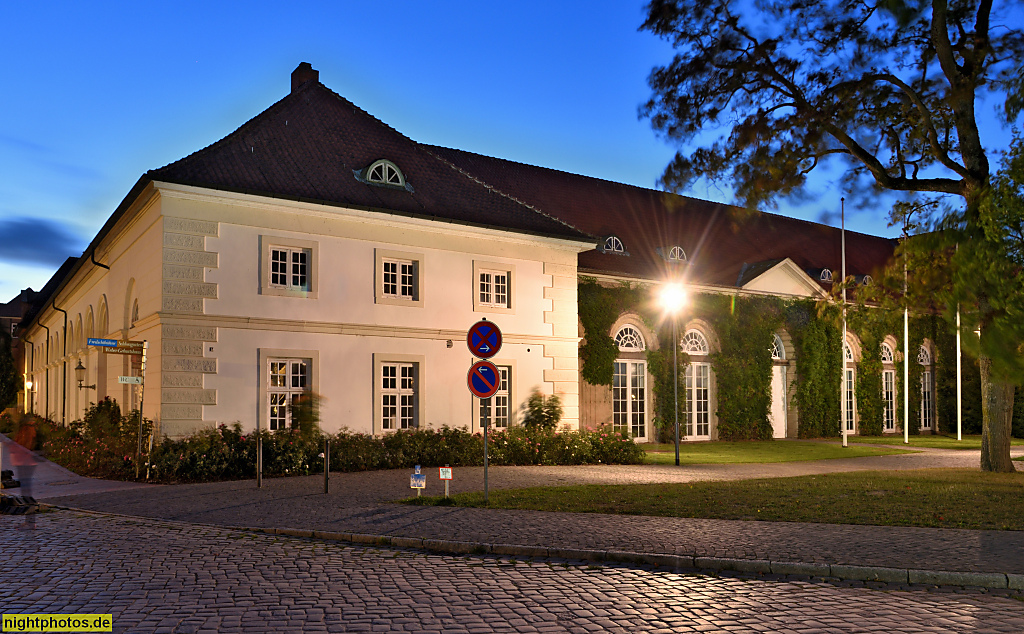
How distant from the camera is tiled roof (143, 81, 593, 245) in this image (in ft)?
61.7

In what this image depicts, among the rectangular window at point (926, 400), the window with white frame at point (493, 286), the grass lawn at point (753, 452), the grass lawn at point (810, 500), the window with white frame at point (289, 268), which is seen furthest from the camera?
the rectangular window at point (926, 400)

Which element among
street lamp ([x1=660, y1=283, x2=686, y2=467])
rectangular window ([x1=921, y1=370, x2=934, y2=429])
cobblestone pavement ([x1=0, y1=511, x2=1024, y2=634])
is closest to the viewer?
cobblestone pavement ([x1=0, y1=511, x2=1024, y2=634])

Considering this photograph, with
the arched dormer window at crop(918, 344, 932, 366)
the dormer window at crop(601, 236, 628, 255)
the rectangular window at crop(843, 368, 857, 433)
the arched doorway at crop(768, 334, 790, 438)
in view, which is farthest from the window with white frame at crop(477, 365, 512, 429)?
the arched dormer window at crop(918, 344, 932, 366)

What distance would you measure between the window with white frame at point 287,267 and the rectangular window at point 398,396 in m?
2.70

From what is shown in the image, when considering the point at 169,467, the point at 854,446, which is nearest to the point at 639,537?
the point at 169,467

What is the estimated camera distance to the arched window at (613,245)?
28.1 meters

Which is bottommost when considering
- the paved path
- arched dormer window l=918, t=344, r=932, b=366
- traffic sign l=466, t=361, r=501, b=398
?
the paved path

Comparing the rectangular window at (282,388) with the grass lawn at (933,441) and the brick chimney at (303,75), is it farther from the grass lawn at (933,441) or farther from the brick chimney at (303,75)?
the grass lawn at (933,441)

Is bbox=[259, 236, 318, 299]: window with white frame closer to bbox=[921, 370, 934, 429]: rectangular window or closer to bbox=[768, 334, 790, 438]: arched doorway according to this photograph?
bbox=[768, 334, 790, 438]: arched doorway

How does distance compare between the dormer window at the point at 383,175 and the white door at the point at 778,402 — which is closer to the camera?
the dormer window at the point at 383,175

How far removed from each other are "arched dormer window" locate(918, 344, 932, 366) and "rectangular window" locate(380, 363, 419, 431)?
1056 inches

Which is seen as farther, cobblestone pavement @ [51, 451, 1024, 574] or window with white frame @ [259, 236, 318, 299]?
window with white frame @ [259, 236, 318, 299]

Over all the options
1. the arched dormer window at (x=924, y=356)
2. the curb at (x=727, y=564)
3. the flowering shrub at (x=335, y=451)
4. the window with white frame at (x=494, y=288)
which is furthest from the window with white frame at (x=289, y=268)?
the arched dormer window at (x=924, y=356)

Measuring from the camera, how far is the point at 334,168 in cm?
2055
